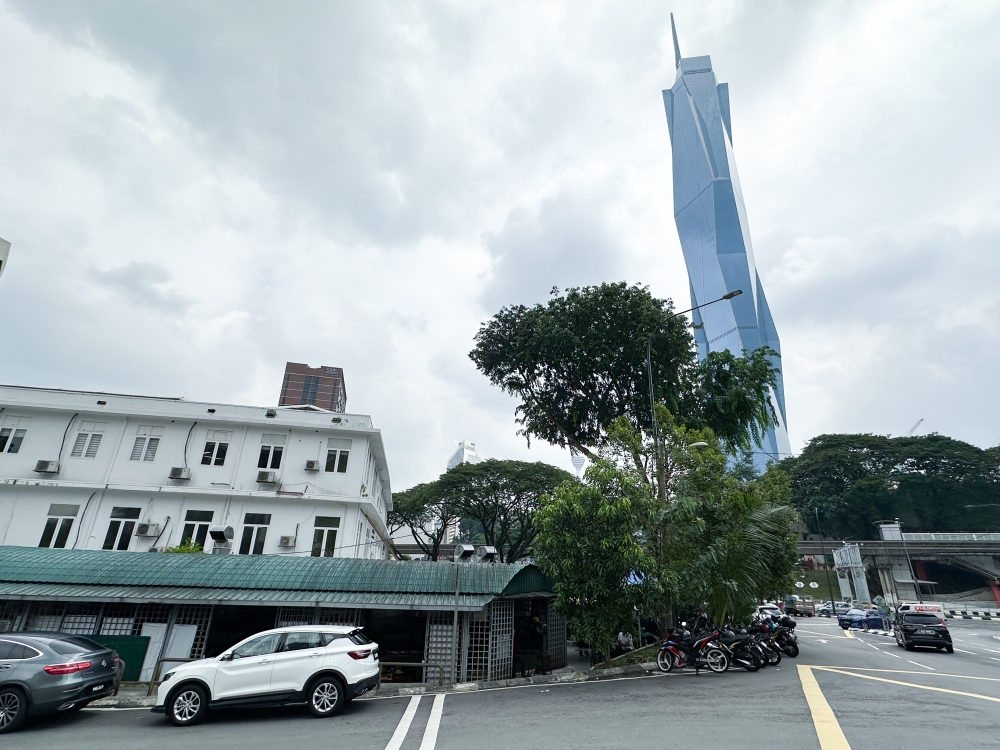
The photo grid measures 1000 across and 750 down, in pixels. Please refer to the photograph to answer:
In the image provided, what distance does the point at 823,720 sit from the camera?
8.62m

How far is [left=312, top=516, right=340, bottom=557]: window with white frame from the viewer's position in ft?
72.3

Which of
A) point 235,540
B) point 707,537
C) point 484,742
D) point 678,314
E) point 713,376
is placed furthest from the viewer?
point 713,376

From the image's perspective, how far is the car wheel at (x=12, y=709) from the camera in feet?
29.5

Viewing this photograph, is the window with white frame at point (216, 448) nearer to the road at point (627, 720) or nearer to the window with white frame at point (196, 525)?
the window with white frame at point (196, 525)

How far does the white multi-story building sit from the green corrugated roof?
536 centimetres

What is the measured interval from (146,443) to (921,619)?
31602 millimetres

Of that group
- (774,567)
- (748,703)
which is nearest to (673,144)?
(774,567)

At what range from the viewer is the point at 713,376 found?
1031 inches

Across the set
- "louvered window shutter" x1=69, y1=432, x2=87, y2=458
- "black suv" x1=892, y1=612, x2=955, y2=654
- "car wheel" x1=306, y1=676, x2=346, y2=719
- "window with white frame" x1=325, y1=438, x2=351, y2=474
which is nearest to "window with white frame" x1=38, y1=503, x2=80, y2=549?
"louvered window shutter" x1=69, y1=432, x2=87, y2=458

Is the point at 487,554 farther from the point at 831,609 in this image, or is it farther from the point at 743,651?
the point at 831,609

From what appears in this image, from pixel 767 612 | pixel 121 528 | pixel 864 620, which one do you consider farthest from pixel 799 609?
pixel 121 528

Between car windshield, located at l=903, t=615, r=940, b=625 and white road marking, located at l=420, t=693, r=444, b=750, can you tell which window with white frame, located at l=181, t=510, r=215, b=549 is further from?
car windshield, located at l=903, t=615, r=940, b=625

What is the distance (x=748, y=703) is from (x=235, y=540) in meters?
19.0

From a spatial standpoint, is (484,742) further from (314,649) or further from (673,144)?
(673,144)
